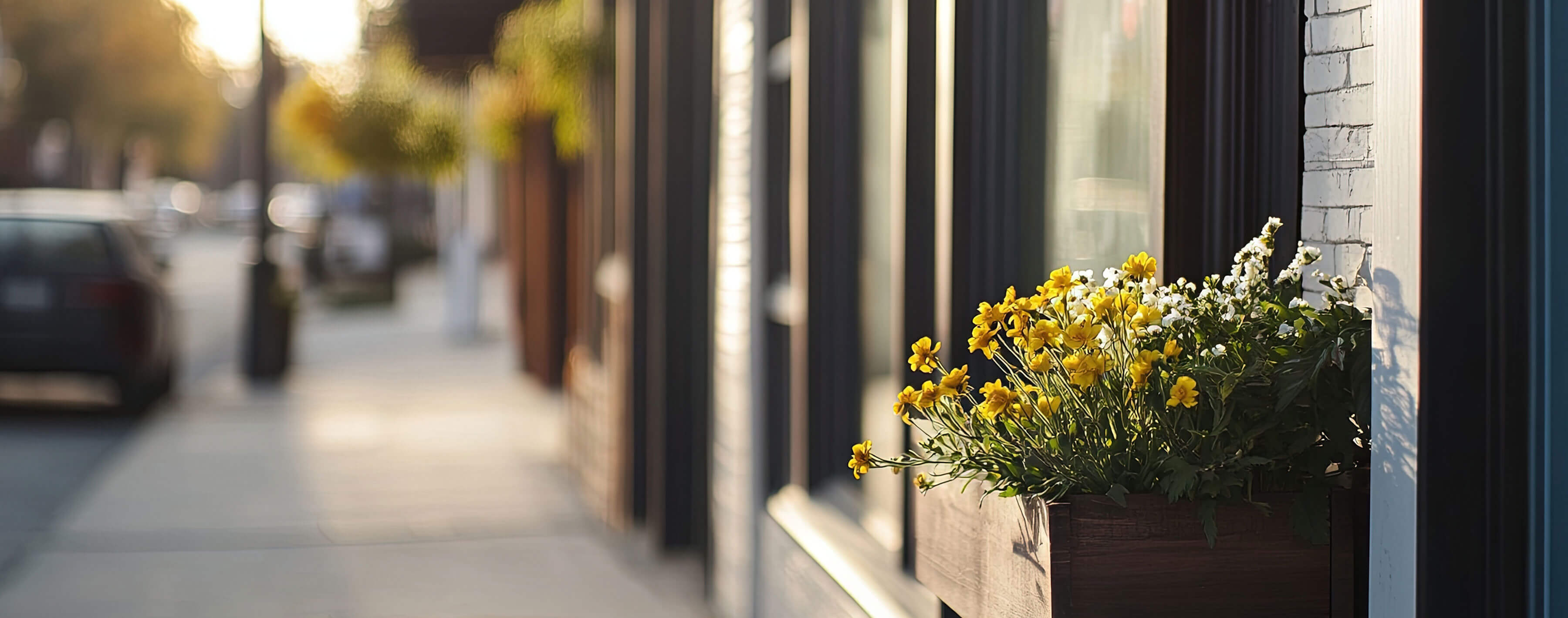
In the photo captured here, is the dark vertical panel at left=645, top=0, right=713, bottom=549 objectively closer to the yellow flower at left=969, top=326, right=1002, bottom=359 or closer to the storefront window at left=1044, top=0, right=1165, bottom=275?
the storefront window at left=1044, top=0, right=1165, bottom=275

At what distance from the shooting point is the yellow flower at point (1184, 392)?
6.40ft

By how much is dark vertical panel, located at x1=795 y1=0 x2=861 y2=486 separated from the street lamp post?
9610mm

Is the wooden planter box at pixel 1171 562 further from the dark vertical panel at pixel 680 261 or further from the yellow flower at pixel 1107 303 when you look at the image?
the dark vertical panel at pixel 680 261

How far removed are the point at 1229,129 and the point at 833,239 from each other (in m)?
1.97

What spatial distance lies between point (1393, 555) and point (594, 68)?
6246mm

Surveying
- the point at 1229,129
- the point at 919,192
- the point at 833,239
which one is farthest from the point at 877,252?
the point at 1229,129

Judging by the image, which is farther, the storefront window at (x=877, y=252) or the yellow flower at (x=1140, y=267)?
the storefront window at (x=877, y=252)

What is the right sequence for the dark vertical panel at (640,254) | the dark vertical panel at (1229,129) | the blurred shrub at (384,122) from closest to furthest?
the dark vertical panel at (1229,129) → the dark vertical panel at (640,254) → the blurred shrub at (384,122)

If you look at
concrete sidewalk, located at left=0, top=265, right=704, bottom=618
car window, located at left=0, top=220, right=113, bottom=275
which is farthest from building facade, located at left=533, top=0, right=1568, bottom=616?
car window, located at left=0, top=220, right=113, bottom=275

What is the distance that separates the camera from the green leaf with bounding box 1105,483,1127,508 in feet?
6.59

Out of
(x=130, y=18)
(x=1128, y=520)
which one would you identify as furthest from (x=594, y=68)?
(x=130, y=18)

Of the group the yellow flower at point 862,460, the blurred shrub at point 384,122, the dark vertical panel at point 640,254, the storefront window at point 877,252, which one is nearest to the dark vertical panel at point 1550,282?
the yellow flower at point 862,460

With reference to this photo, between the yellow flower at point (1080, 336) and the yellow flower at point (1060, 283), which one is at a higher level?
the yellow flower at point (1060, 283)

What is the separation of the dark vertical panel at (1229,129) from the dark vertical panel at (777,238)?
8.05ft
